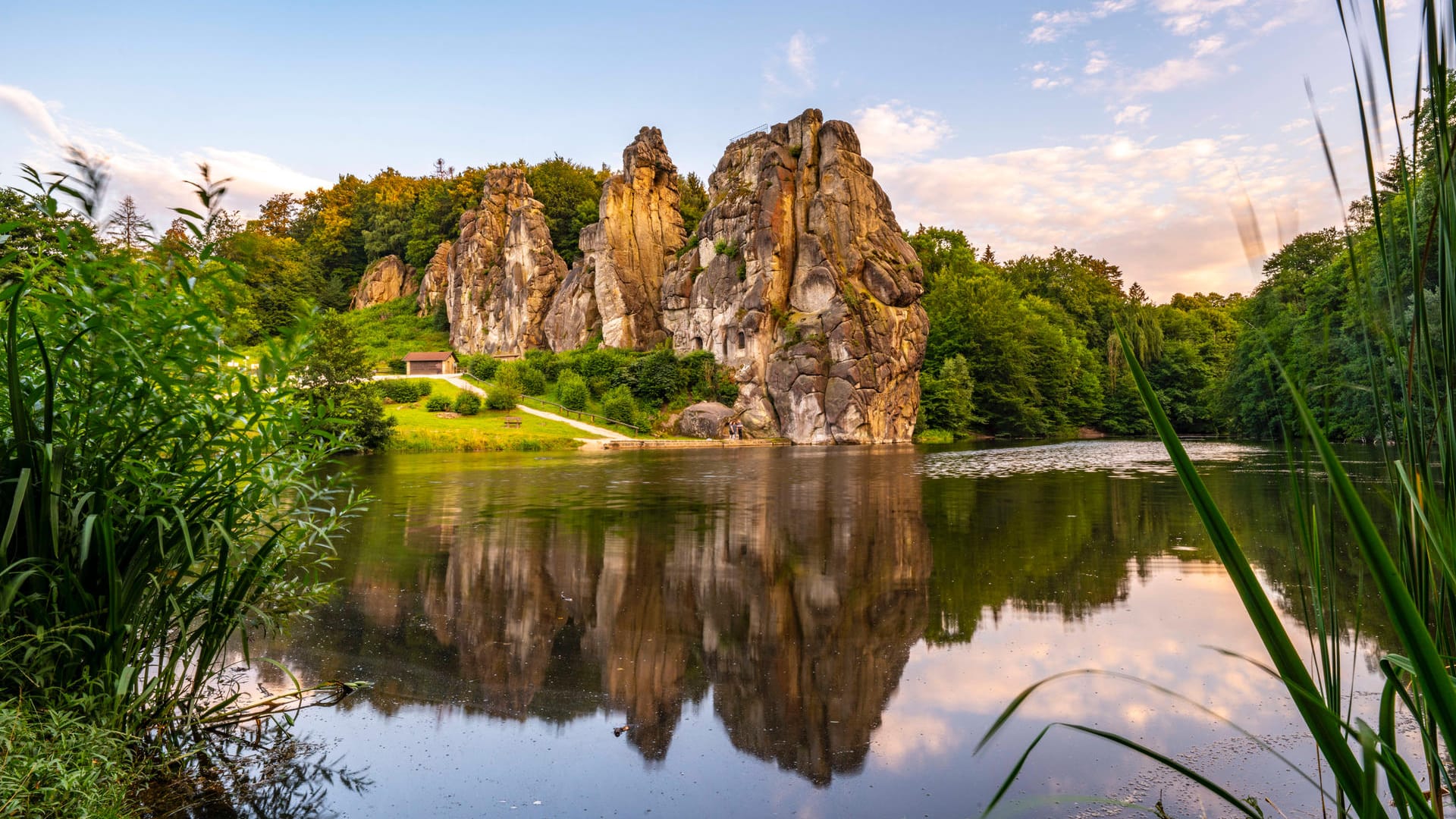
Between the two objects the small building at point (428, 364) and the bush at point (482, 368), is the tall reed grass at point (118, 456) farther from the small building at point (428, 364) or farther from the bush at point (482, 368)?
the small building at point (428, 364)

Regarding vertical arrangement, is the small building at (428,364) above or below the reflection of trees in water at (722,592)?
above

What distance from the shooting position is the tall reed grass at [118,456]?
10.2ft

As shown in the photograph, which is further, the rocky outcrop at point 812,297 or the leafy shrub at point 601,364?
the leafy shrub at point 601,364

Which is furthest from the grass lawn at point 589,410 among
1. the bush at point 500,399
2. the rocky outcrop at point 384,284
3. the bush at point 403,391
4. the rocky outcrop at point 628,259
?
the rocky outcrop at point 384,284

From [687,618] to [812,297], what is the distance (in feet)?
154

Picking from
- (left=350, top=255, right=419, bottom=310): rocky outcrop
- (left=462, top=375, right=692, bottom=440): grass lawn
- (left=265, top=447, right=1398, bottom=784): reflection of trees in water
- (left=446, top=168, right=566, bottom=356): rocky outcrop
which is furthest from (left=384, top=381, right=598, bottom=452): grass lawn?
(left=350, top=255, right=419, bottom=310): rocky outcrop

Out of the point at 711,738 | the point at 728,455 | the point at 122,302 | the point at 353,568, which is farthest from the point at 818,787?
the point at 728,455

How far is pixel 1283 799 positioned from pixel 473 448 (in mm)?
37909

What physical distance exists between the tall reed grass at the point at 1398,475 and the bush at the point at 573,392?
52.5 meters

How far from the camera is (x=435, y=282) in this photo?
77.3m

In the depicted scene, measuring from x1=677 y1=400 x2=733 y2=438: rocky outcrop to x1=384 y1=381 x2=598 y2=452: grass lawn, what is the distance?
24.5ft

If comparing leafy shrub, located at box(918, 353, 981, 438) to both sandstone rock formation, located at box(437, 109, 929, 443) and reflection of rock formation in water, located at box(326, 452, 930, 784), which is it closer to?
sandstone rock formation, located at box(437, 109, 929, 443)

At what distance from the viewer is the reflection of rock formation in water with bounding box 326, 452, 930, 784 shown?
4840 millimetres

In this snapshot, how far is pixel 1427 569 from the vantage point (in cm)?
164
